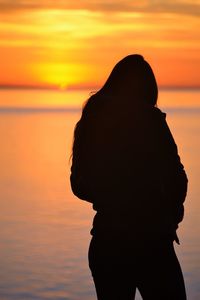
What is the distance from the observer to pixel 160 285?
3.22m

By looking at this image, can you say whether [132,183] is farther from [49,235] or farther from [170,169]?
[49,235]

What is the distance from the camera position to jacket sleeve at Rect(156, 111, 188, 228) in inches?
123

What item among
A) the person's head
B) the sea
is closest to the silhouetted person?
the person's head

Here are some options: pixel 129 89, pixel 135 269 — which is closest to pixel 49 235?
pixel 135 269

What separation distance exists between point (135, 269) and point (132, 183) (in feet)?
1.26

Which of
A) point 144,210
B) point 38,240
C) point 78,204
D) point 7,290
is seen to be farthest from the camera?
point 78,204

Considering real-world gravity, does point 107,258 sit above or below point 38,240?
below

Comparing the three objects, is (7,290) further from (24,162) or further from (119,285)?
(24,162)

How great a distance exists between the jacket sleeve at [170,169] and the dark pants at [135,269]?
15 cm

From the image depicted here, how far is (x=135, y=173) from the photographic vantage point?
10.4 feet

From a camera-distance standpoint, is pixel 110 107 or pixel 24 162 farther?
pixel 24 162

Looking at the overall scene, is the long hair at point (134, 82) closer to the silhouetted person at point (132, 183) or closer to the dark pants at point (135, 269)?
the silhouetted person at point (132, 183)

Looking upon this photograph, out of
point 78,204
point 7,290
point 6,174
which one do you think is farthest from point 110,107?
point 6,174

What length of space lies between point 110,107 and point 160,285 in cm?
78
